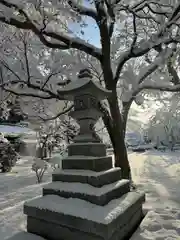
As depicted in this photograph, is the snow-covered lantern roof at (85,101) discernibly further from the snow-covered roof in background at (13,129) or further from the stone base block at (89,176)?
the snow-covered roof in background at (13,129)

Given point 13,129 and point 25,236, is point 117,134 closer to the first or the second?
point 25,236

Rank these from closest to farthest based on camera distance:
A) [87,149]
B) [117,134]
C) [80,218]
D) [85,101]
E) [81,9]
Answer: [80,218], [87,149], [85,101], [81,9], [117,134]

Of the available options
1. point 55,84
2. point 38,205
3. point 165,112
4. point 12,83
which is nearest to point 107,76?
point 55,84

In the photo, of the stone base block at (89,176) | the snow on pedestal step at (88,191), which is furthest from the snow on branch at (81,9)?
the snow on pedestal step at (88,191)

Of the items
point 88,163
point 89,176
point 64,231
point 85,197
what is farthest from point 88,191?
point 64,231

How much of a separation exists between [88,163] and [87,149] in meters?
0.27

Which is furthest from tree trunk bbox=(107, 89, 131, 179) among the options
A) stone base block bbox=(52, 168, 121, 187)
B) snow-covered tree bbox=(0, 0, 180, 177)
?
stone base block bbox=(52, 168, 121, 187)

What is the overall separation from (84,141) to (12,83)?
4119 millimetres

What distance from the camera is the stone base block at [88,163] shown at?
13.0 ft

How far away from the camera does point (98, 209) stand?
3.40m

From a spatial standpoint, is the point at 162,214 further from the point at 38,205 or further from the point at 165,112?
the point at 165,112

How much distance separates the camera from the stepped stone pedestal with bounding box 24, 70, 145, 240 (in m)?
3.30

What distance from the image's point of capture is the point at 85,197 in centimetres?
365

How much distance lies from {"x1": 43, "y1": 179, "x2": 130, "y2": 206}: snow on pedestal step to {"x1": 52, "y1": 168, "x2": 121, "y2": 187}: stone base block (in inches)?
2.7
